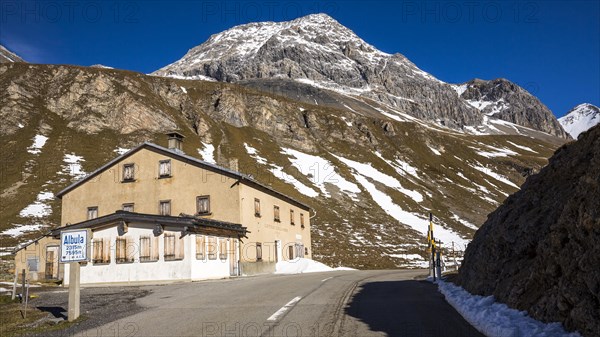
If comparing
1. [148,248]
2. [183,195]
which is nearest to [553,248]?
[148,248]

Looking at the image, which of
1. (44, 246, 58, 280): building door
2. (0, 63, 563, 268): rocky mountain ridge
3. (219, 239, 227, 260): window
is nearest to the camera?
(219, 239, 227, 260): window

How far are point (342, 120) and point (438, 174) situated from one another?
29028mm

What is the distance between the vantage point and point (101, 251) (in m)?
27.2

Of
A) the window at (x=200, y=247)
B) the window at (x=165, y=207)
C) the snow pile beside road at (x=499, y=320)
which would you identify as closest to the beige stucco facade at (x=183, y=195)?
the window at (x=165, y=207)

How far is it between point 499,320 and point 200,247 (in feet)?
71.0

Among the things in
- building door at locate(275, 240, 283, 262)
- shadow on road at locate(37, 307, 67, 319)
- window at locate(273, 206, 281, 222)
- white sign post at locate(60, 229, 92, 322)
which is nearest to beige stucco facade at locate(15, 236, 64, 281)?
building door at locate(275, 240, 283, 262)

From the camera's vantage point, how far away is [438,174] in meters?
111

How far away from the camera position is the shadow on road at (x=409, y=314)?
792 centimetres

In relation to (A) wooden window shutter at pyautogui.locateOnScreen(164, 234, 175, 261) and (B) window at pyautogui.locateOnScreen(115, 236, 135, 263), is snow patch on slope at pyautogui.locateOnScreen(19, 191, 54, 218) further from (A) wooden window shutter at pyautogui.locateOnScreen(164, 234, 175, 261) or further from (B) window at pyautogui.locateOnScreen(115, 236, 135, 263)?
(A) wooden window shutter at pyautogui.locateOnScreen(164, 234, 175, 261)

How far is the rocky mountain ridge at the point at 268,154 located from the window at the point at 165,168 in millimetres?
6214

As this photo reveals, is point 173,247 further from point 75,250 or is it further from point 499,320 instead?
point 499,320

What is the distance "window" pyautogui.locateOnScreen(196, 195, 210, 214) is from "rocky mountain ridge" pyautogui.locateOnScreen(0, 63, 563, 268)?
245 inches

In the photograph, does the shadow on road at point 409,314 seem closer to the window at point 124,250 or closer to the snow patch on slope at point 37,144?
the window at point 124,250

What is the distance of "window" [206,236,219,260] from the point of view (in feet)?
92.9
